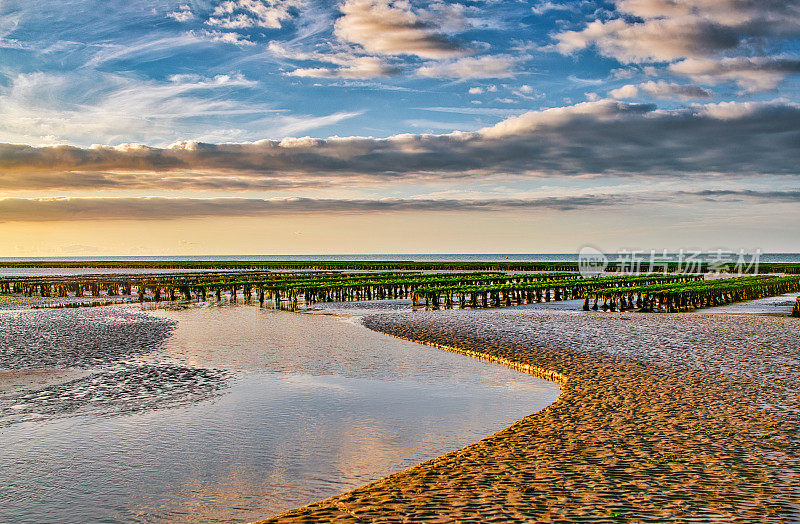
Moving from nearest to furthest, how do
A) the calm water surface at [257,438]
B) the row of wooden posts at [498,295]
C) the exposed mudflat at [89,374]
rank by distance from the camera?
the calm water surface at [257,438], the exposed mudflat at [89,374], the row of wooden posts at [498,295]

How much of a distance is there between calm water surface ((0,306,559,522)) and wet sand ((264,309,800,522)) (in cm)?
122

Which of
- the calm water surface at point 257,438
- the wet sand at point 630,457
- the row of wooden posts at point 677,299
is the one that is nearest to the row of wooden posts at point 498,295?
the row of wooden posts at point 677,299

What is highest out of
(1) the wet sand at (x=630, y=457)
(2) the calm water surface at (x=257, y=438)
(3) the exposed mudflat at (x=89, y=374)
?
(1) the wet sand at (x=630, y=457)

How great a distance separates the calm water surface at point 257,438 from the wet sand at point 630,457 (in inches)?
48.0

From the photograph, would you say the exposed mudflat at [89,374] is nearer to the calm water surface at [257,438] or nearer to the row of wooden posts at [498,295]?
the calm water surface at [257,438]

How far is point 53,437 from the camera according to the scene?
11414 millimetres

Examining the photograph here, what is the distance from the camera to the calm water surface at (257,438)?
28.3 feet

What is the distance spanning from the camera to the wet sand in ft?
23.2

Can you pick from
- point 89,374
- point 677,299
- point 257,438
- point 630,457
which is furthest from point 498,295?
point 630,457

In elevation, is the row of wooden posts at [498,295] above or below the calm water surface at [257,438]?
above

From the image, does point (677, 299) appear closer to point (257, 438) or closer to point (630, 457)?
point (630, 457)

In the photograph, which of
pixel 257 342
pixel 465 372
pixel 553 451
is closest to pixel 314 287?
pixel 257 342

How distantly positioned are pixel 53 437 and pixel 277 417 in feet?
14.2

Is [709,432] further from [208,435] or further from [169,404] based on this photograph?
[169,404]
